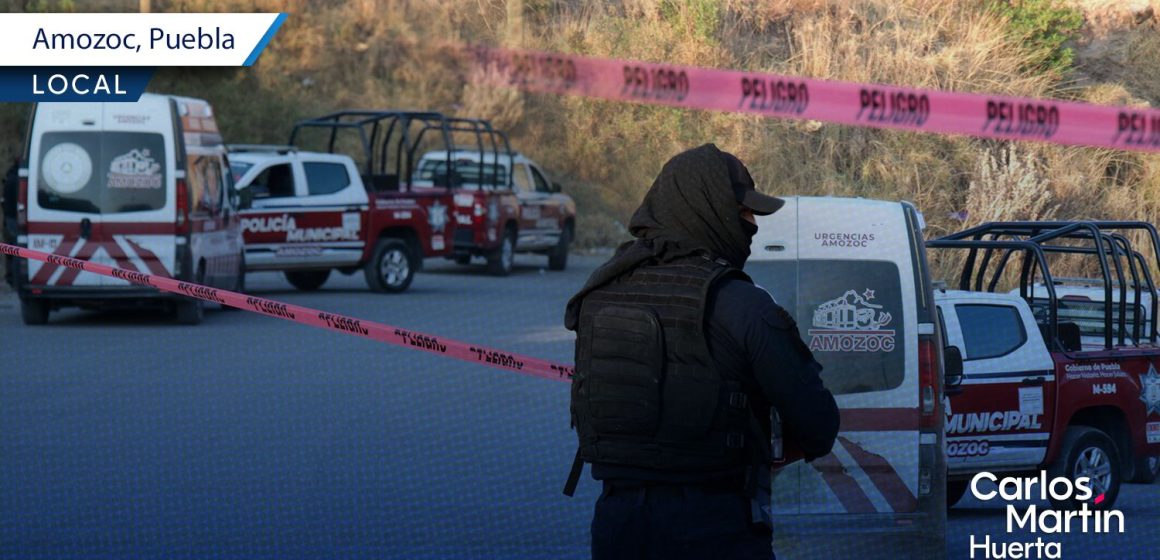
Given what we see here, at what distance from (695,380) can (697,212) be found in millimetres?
421

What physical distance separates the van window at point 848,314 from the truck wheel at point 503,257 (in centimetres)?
1963

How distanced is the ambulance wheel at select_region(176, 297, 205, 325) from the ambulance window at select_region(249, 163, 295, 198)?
3.85m

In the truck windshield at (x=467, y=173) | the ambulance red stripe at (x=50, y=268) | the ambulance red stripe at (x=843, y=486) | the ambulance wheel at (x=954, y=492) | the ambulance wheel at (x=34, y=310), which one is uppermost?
the truck windshield at (x=467, y=173)

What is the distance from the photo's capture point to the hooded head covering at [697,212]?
394cm

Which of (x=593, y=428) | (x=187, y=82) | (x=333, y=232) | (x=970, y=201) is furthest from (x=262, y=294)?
(x=593, y=428)

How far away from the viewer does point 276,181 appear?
2159cm

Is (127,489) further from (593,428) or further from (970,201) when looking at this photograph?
(970,201)

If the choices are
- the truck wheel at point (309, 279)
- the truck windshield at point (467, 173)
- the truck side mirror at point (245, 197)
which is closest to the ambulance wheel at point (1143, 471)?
the truck side mirror at point (245, 197)

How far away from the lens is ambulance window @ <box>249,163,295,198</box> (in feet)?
70.3

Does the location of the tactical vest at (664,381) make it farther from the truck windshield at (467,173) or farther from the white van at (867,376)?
the truck windshield at (467,173)

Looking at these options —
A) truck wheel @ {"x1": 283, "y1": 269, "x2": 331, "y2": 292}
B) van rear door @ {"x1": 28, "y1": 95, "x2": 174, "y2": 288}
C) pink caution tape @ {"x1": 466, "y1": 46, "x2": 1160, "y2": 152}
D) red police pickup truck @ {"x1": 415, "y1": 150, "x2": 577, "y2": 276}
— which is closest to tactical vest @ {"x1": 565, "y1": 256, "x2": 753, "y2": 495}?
pink caution tape @ {"x1": 466, "y1": 46, "x2": 1160, "y2": 152}

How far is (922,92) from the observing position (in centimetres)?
429

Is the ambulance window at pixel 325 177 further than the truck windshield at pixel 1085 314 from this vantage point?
Yes

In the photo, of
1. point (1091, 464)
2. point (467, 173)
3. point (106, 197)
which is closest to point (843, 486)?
point (1091, 464)
